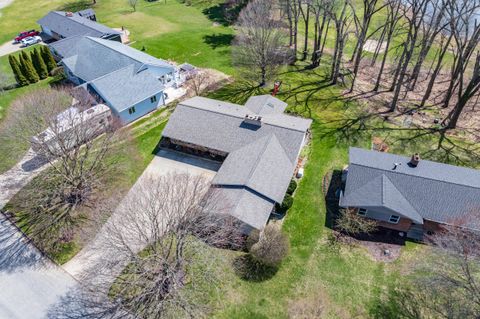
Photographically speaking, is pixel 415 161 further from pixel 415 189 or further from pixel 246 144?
pixel 246 144

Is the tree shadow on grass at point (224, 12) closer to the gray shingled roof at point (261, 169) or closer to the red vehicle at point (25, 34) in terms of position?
Answer: the red vehicle at point (25, 34)

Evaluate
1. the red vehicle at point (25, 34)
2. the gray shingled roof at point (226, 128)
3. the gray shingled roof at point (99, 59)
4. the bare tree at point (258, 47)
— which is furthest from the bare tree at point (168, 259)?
the red vehicle at point (25, 34)

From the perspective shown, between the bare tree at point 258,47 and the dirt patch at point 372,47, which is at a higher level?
the bare tree at point 258,47

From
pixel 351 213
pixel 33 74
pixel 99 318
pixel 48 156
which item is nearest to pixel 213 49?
pixel 33 74

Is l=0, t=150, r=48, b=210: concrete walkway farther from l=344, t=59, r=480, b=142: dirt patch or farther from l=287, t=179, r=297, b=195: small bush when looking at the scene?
l=344, t=59, r=480, b=142: dirt patch

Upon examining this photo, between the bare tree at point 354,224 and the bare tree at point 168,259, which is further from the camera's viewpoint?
the bare tree at point 354,224

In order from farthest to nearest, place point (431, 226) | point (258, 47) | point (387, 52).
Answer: point (387, 52), point (258, 47), point (431, 226)

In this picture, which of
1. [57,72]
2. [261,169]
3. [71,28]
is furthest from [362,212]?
[71,28]

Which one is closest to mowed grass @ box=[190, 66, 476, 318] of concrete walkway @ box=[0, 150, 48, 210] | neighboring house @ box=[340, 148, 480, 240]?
neighboring house @ box=[340, 148, 480, 240]
